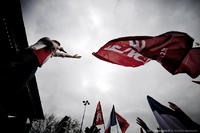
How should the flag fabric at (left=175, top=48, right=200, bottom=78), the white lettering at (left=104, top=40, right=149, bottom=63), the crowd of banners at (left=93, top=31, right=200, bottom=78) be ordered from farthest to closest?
the white lettering at (left=104, top=40, right=149, bottom=63), the flag fabric at (left=175, top=48, right=200, bottom=78), the crowd of banners at (left=93, top=31, right=200, bottom=78)

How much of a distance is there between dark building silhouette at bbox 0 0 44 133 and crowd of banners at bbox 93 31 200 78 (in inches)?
104

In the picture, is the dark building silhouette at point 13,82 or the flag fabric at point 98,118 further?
the flag fabric at point 98,118

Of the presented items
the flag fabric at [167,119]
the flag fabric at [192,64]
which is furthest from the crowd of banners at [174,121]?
the flag fabric at [192,64]

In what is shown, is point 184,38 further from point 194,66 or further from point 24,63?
point 24,63

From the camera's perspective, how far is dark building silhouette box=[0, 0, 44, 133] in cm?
168

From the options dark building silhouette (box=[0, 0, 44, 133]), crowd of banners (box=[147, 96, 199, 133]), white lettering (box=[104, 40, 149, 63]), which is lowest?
crowd of banners (box=[147, 96, 199, 133])

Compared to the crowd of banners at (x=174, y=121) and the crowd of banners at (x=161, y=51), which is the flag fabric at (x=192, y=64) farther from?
the crowd of banners at (x=174, y=121)

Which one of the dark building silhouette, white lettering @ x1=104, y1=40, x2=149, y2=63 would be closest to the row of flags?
white lettering @ x1=104, y1=40, x2=149, y2=63

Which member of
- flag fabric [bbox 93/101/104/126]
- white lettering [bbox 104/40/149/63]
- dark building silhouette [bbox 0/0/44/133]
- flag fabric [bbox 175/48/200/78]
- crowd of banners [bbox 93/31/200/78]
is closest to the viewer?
dark building silhouette [bbox 0/0/44/133]

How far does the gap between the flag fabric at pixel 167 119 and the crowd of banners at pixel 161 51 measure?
1.79 metres

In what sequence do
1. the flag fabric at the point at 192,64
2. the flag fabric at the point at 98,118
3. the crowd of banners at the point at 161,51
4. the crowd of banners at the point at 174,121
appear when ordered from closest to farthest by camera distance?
1. the crowd of banners at the point at 174,121
2. the crowd of banners at the point at 161,51
3. the flag fabric at the point at 192,64
4. the flag fabric at the point at 98,118

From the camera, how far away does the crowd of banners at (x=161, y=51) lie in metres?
3.38

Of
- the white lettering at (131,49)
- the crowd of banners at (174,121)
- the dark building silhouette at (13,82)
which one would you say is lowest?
the crowd of banners at (174,121)

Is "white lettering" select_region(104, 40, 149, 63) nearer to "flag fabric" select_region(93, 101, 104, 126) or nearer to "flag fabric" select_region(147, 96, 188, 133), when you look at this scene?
"flag fabric" select_region(147, 96, 188, 133)
